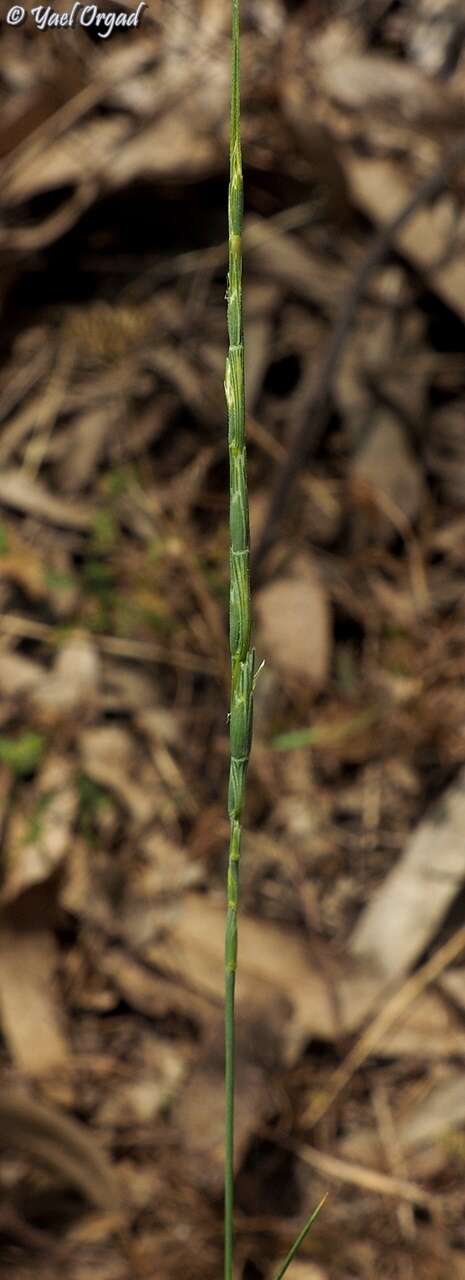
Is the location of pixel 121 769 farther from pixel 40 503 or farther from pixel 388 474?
pixel 388 474

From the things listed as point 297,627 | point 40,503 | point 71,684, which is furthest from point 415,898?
point 40,503

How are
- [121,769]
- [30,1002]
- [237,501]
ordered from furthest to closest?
1. [121,769]
2. [30,1002]
3. [237,501]

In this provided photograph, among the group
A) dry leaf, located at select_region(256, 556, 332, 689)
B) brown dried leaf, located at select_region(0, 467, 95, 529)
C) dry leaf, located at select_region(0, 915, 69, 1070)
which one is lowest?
dry leaf, located at select_region(0, 915, 69, 1070)

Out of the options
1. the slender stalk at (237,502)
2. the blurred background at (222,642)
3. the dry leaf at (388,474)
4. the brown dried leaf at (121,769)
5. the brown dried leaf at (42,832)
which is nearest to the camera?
the slender stalk at (237,502)

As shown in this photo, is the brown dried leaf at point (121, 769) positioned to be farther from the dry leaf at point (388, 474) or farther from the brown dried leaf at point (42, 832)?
the dry leaf at point (388, 474)

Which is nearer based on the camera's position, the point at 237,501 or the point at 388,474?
the point at 237,501

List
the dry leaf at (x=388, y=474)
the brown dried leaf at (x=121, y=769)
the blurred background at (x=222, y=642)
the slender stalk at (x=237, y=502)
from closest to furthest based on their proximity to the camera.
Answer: the slender stalk at (x=237, y=502) < the blurred background at (x=222, y=642) < the brown dried leaf at (x=121, y=769) < the dry leaf at (x=388, y=474)

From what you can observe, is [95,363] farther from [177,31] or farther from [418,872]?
[418,872]

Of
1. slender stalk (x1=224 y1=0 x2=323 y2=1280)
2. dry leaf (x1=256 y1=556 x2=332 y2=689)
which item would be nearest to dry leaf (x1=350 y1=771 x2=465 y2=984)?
dry leaf (x1=256 y1=556 x2=332 y2=689)

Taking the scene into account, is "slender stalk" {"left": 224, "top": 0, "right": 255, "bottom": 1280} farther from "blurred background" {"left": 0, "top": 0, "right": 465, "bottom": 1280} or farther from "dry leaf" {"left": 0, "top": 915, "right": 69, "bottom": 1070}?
"dry leaf" {"left": 0, "top": 915, "right": 69, "bottom": 1070}

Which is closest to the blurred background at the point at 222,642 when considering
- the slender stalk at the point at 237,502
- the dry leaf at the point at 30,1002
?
the dry leaf at the point at 30,1002
